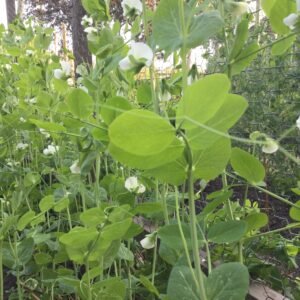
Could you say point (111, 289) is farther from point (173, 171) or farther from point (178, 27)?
point (178, 27)

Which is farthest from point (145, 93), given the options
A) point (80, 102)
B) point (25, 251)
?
point (25, 251)

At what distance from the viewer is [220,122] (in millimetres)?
324

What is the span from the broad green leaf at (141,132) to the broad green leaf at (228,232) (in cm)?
18

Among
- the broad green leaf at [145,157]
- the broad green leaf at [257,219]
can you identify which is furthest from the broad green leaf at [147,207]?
the broad green leaf at [145,157]

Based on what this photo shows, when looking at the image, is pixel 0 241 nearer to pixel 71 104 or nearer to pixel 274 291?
pixel 71 104

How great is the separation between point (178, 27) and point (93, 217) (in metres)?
0.22

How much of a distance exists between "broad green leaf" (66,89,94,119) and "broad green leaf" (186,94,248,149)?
0.18 metres

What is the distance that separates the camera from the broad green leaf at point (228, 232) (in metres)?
0.44

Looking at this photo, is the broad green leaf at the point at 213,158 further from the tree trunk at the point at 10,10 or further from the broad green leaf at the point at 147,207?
the tree trunk at the point at 10,10

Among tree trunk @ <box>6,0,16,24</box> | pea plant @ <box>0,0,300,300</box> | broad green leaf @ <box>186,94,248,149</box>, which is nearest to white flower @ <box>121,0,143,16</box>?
pea plant @ <box>0,0,300,300</box>

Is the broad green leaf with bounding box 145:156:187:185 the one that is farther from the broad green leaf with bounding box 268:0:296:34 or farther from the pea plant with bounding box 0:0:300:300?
the broad green leaf with bounding box 268:0:296:34

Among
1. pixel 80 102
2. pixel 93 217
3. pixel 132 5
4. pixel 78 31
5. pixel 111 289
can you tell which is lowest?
pixel 78 31

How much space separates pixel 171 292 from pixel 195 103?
0.67ft

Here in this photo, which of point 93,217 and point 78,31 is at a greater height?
point 93,217
